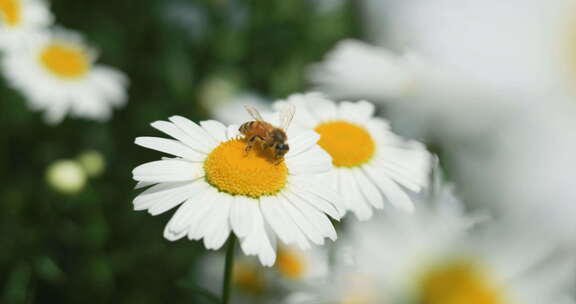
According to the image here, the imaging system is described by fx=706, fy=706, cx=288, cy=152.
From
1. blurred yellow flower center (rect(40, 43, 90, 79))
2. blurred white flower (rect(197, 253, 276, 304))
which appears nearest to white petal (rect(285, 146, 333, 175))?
blurred white flower (rect(197, 253, 276, 304))

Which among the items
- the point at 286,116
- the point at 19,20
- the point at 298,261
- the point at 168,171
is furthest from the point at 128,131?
the point at 168,171

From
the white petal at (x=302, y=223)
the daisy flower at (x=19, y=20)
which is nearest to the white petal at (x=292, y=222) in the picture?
the white petal at (x=302, y=223)

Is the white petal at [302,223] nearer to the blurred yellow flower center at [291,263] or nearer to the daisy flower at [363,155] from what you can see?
the daisy flower at [363,155]

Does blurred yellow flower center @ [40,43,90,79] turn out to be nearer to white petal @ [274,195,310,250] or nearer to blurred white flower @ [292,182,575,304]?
white petal @ [274,195,310,250]

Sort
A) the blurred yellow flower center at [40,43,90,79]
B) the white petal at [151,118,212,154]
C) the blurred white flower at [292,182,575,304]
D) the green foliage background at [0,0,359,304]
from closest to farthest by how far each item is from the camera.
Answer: the blurred white flower at [292,182,575,304] < the white petal at [151,118,212,154] < the green foliage background at [0,0,359,304] < the blurred yellow flower center at [40,43,90,79]

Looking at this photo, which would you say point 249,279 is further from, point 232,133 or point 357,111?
point 232,133
